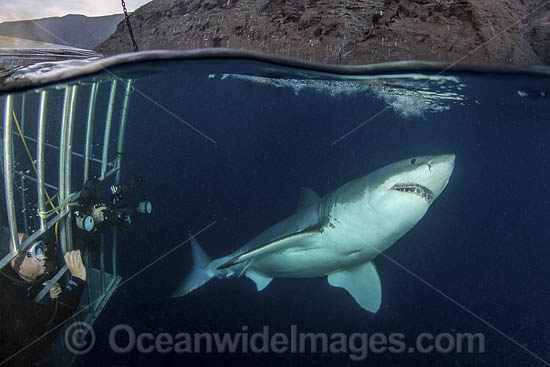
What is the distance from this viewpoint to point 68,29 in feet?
23.1

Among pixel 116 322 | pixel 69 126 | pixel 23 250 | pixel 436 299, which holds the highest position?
pixel 69 126

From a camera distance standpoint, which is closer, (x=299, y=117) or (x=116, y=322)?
(x=116, y=322)

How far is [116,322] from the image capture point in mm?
8844

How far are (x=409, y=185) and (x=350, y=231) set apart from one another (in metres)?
0.98

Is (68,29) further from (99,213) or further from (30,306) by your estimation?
(30,306)

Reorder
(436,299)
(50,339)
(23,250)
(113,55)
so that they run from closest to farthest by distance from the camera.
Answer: (23,250)
(50,339)
(113,55)
(436,299)

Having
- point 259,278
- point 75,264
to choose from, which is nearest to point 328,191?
point 259,278

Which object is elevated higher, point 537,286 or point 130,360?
point 130,360

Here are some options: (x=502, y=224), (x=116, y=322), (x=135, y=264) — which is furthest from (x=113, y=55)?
(x=502, y=224)

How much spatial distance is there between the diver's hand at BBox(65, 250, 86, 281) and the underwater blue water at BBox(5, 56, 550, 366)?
3.37m

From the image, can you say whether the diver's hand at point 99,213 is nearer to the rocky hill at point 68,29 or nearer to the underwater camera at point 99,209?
the underwater camera at point 99,209

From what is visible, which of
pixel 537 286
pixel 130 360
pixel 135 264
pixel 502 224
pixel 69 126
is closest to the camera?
pixel 69 126

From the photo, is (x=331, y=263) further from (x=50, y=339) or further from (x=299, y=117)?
(x=299, y=117)

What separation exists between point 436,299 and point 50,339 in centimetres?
1890
